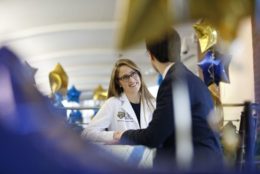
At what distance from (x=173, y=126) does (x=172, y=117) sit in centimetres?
3

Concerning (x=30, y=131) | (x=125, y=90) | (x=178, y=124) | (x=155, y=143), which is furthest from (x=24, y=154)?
(x=125, y=90)

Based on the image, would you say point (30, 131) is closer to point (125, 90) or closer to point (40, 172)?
point (40, 172)

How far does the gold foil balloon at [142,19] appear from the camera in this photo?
258 mm

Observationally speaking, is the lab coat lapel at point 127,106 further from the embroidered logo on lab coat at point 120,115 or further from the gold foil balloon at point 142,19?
the gold foil balloon at point 142,19

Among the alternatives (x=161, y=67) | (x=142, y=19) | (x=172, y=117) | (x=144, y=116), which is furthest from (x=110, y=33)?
(x=144, y=116)

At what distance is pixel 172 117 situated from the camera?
1.37 feet

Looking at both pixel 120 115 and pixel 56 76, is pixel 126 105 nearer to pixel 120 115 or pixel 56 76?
pixel 120 115

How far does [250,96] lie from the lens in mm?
348

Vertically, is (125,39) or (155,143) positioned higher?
(125,39)

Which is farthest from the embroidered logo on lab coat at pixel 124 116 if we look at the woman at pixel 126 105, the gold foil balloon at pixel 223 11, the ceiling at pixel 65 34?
the gold foil balloon at pixel 223 11

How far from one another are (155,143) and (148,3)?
1.11 ft

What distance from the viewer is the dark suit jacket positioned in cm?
34

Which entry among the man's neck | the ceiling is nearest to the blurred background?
the ceiling

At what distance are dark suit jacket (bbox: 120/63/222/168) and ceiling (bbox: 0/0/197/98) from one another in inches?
2.6
